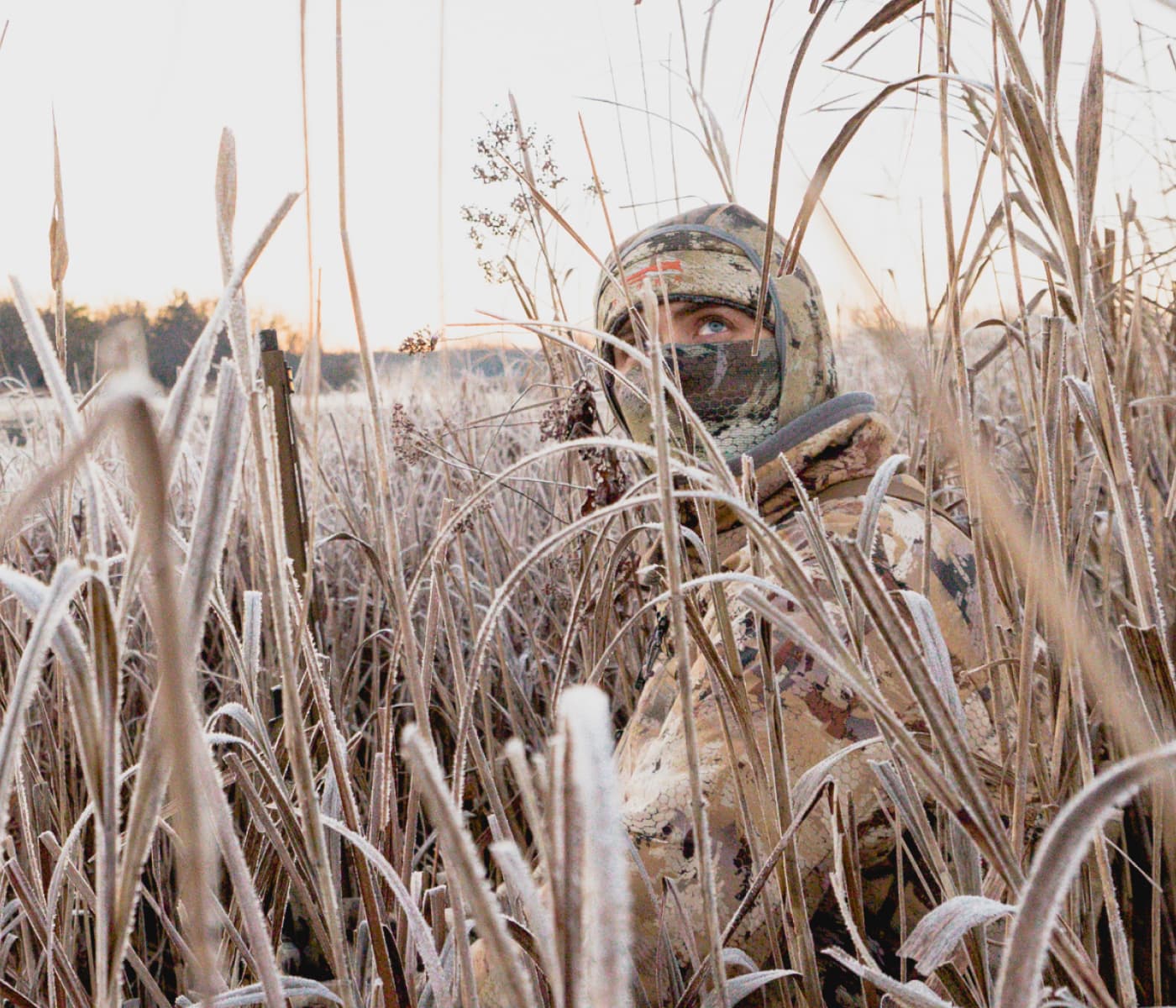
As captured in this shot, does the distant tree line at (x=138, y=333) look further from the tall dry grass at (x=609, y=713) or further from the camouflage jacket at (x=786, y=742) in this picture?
the camouflage jacket at (x=786, y=742)

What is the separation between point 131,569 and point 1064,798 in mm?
571

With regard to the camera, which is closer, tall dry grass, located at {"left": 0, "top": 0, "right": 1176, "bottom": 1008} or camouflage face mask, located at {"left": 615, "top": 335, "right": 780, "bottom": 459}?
tall dry grass, located at {"left": 0, "top": 0, "right": 1176, "bottom": 1008}

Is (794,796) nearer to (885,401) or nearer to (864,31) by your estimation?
(864,31)

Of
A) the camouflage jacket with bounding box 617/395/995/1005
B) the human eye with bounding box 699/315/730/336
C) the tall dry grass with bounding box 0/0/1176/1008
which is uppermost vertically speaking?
the human eye with bounding box 699/315/730/336

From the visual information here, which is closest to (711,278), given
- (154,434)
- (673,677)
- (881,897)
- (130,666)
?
(673,677)

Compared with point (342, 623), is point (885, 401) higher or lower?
higher

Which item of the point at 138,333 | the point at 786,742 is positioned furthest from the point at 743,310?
the point at 138,333

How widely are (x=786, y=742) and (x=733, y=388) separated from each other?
0.67 m

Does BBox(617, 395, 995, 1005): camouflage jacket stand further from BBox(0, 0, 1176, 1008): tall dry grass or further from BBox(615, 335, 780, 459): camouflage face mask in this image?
BBox(615, 335, 780, 459): camouflage face mask

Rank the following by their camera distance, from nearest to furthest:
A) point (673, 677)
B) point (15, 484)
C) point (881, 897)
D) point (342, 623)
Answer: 1. point (881, 897)
2. point (673, 677)
3. point (15, 484)
4. point (342, 623)

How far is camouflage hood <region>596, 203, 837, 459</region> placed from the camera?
5.24 ft

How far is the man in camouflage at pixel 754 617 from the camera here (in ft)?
3.21

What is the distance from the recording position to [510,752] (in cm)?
25

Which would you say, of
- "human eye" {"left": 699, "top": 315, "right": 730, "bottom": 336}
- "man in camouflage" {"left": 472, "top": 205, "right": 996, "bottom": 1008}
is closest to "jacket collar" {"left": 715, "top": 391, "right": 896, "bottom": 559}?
"man in camouflage" {"left": 472, "top": 205, "right": 996, "bottom": 1008}
